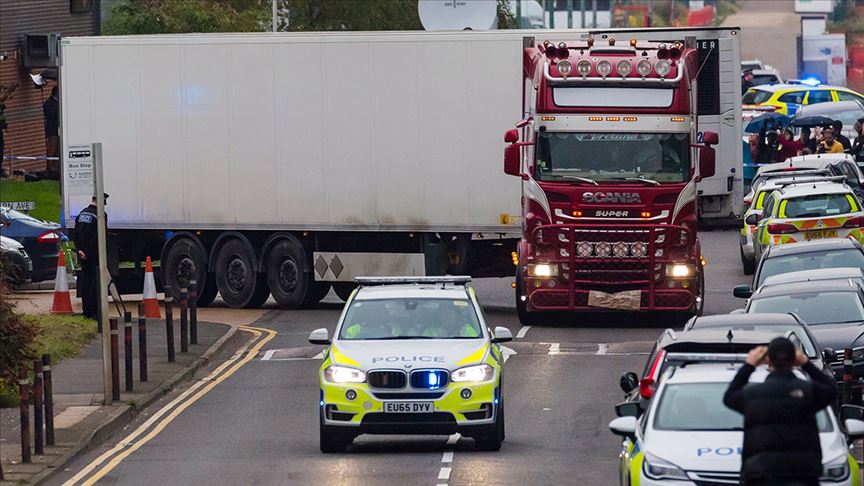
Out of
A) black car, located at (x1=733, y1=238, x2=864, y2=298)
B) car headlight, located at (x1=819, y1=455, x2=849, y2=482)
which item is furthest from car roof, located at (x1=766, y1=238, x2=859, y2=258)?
car headlight, located at (x1=819, y1=455, x2=849, y2=482)

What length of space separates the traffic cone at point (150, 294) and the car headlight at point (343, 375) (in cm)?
1143

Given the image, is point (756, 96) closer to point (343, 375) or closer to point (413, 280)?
point (413, 280)

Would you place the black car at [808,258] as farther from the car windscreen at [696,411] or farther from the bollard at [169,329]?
the car windscreen at [696,411]

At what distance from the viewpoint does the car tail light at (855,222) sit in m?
30.8

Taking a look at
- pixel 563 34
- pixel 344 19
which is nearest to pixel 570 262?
pixel 563 34

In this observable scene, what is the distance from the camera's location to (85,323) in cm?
2850

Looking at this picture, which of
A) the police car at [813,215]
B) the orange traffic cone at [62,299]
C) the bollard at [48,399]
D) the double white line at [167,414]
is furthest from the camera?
the police car at [813,215]

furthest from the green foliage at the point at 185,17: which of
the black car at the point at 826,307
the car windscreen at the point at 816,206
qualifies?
the black car at the point at 826,307

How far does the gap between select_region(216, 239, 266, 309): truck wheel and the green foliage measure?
2220cm

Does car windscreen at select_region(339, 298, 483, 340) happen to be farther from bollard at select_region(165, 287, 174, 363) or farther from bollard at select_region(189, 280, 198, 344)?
bollard at select_region(189, 280, 198, 344)

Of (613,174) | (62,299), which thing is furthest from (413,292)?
(62,299)

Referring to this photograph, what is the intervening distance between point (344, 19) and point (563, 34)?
27.8 metres

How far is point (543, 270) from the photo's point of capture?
2744 cm

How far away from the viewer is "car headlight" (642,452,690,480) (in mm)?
13180
